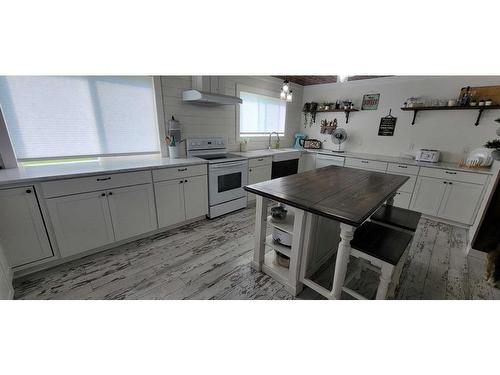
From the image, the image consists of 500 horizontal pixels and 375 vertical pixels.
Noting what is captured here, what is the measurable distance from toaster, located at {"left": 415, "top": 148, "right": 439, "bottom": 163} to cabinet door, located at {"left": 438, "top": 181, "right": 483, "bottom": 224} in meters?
0.48

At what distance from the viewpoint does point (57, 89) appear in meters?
2.06

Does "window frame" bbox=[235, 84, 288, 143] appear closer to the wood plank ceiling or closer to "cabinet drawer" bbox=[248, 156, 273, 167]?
the wood plank ceiling

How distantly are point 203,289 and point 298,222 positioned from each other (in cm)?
99

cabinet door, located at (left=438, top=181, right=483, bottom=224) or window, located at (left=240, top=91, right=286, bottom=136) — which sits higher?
window, located at (left=240, top=91, right=286, bottom=136)

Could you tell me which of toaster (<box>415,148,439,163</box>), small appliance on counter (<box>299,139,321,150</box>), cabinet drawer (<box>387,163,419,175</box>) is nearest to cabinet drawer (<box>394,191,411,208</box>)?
cabinet drawer (<box>387,163,419,175</box>)

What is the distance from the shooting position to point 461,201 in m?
2.80

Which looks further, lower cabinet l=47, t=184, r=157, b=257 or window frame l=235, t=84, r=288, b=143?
window frame l=235, t=84, r=288, b=143

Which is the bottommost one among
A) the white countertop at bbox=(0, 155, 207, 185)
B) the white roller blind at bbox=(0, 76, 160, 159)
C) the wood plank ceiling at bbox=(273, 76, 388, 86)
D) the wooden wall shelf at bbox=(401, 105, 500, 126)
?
the white countertop at bbox=(0, 155, 207, 185)

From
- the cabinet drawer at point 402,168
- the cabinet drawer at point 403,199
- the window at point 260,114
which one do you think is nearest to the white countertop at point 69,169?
the window at point 260,114

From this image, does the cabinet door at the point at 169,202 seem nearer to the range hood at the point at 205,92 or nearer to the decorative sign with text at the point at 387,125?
the range hood at the point at 205,92

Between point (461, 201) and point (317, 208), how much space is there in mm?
2861

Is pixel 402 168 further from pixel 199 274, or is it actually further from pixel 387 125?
pixel 199 274

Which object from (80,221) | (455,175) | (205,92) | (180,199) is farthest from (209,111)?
(455,175)

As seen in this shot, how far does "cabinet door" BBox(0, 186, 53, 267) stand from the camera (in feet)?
5.36
